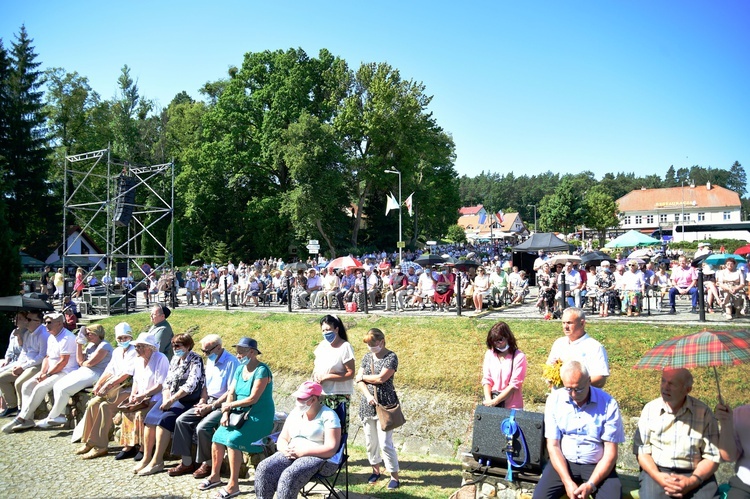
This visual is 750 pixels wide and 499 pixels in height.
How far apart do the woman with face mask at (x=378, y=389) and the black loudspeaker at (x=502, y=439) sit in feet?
4.50

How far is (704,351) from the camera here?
14.2 feet

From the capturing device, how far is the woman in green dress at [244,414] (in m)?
6.23

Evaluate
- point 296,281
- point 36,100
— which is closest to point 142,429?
point 296,281

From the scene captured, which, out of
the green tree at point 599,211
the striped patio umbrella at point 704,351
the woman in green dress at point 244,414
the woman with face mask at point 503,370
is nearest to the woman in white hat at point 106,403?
the woman in green dress at point 244,414

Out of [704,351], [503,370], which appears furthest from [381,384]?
[704,351]

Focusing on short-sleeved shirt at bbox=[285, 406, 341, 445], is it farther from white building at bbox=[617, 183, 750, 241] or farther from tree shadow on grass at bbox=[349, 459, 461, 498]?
white building at bbox=[617, 183, 750, 241]

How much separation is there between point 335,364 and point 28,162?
4063cm

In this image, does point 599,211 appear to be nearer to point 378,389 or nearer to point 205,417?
point 378,389

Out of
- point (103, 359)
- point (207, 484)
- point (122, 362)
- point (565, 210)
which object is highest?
point (565, 210)

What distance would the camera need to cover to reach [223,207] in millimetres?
44812

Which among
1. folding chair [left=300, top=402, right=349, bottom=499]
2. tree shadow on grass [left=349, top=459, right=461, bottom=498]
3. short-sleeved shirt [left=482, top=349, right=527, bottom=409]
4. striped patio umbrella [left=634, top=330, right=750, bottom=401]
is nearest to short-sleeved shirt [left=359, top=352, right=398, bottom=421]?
folding chair [left=300, top=402, right=349, bottom=499]

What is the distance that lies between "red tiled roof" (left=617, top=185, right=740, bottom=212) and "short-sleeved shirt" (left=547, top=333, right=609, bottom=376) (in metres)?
88.1

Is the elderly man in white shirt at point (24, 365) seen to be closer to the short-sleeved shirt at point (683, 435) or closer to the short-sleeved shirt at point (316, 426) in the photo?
the short-sleeved shirt at point (316, 426)

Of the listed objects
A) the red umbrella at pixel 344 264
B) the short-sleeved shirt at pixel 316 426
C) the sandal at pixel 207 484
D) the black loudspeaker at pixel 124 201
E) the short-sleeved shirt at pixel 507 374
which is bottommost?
the sandal at pixel 207 484
